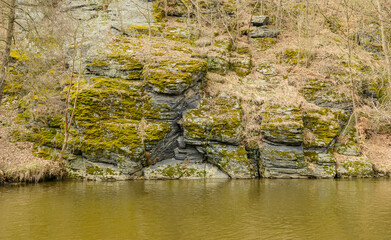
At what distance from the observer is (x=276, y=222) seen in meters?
6.36

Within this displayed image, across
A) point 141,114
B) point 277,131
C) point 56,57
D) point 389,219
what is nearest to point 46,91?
point 56,57

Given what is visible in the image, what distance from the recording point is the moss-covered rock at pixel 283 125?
1366 cm

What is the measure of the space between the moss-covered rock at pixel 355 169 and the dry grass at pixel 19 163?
14.7 metres

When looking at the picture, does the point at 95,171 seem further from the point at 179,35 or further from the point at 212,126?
the point at 179,35

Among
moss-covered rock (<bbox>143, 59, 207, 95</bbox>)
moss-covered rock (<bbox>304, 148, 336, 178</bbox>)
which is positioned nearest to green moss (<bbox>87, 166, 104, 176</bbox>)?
moss-covered rock (<bbox>143, 59, 207, 95</bbox>)

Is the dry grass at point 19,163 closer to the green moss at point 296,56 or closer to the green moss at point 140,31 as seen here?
the green moss at point 140,31

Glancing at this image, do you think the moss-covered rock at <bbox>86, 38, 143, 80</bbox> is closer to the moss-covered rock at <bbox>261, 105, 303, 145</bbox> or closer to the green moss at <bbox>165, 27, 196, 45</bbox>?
the green moss at <bbox>165, 27, 196, 45</bbox>

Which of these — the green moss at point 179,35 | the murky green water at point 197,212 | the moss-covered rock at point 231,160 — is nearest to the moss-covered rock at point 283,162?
the moss-covered rock at point 231,160

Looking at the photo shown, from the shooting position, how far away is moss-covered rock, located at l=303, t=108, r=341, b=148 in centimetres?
1426

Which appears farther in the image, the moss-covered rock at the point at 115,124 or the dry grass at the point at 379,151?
the dry grass at the point at 379,151

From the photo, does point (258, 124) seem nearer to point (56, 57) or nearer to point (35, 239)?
point (35, 239)

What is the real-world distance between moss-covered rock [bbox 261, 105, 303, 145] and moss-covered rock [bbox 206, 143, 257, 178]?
1.71 metres

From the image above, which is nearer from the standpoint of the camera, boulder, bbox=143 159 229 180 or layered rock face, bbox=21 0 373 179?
layered rock face, bbox=21 0 373 179

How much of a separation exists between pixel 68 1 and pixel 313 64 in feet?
74.4
